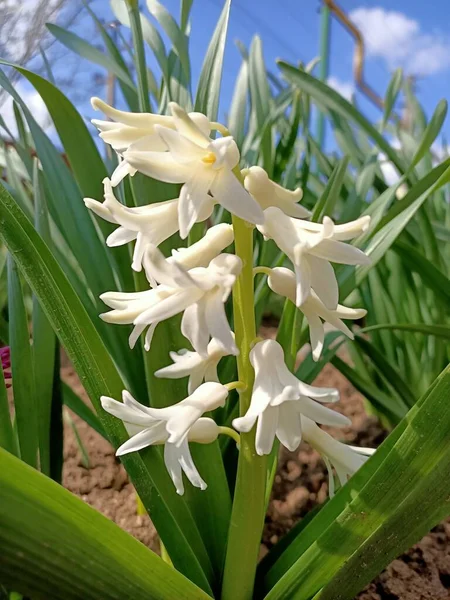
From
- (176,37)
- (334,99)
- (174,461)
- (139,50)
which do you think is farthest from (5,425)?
(334,99)

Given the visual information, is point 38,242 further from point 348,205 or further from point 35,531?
point 348,205

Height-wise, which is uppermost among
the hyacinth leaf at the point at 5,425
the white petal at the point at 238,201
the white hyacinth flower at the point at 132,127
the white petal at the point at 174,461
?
the white hyacinth flower at the point at 132,127

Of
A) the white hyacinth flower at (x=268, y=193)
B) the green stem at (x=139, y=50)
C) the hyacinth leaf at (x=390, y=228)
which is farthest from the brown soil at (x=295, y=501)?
the green stem at (x=139, y=50)

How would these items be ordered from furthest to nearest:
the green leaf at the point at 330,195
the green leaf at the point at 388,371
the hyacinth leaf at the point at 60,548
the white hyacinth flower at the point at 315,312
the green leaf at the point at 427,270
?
the green leaf at the point at 388,371 < the green leaf at the point at 427,270 < the green leaf at the point at 330,195 < the white hyacinth flower at the point at 315,312 < the hyacinth leaf at the point at 60,548

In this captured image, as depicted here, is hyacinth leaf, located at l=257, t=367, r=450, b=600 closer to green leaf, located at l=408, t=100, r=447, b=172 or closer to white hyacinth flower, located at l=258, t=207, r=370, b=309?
white hyacinth flower, located at l=258, t=207, r=370, b=309

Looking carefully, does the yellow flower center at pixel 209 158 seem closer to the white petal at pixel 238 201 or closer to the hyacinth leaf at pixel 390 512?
the white petal at pixel 238 201

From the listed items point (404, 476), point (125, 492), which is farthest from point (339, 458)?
point (125, 492)
